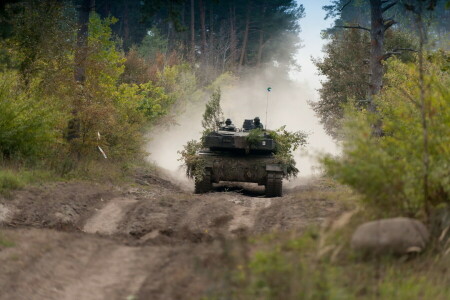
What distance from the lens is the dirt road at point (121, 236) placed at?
6426mm

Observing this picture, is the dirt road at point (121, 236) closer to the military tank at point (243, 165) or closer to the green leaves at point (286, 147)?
the military tank at point (243, 165)

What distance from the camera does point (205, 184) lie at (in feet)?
53.4

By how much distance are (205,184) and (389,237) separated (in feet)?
34.3

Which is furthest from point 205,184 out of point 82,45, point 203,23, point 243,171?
point 203,23

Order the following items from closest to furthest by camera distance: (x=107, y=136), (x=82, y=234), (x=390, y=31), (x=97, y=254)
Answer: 1. (x=97, y=254)
2. (x=82, y=234)
3. (x=107, y=136)
4. (x=390, y=31)

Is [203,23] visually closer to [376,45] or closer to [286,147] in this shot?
[376,45]

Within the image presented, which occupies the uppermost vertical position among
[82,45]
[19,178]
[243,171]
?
[82,45]

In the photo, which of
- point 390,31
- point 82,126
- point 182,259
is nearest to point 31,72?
point 82,126

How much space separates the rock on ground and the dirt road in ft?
4.81

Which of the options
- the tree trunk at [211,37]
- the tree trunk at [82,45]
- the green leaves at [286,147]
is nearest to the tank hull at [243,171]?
the green leaves at [286,147]

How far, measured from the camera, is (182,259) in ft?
22.8

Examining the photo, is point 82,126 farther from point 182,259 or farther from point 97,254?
point 182,259

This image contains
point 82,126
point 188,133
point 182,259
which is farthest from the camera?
point 188,133

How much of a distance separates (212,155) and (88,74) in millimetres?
5809
